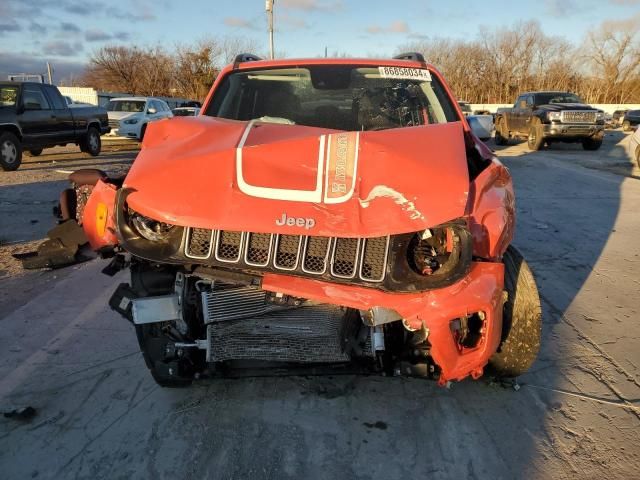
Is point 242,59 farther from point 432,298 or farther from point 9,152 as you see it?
point 9,152

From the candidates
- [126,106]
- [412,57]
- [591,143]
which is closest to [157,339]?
[412,57]

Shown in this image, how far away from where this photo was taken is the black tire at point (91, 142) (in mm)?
14596

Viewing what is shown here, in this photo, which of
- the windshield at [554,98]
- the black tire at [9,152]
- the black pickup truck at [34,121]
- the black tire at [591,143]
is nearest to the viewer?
the black tire at [9,152]

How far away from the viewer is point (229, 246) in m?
2.34

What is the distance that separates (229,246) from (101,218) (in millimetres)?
829

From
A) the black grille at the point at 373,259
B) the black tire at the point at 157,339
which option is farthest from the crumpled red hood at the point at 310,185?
the black tire at the point at 157,339

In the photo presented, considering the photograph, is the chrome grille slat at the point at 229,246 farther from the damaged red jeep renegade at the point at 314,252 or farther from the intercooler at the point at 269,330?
the intercooler at the point at 269,330

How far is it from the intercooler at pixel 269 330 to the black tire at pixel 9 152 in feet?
37.1

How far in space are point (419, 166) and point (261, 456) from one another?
1.56 m

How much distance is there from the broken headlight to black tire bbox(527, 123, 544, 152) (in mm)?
16524

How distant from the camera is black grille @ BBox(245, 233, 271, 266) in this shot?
230cm

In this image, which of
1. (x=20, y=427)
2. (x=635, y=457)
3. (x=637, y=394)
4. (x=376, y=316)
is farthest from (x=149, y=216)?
(x=637, y=394)

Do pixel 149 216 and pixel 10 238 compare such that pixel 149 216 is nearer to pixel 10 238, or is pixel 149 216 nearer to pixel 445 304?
pixel 445 304

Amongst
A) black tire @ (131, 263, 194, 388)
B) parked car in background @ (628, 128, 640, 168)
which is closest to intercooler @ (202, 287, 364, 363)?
black tire @ (131, 263, 194, 388)
